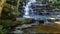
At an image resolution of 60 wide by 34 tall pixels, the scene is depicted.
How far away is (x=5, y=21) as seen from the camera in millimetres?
9031

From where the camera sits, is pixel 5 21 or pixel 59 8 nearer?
pixel 5 21

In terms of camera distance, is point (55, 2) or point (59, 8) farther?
point (55, 2)

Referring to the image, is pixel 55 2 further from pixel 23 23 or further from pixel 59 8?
pixel 23 23

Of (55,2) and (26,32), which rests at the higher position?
(55,2)

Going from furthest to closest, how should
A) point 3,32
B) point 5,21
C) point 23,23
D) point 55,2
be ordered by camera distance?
point 55,2 → point 23,23 → point 5,21 → point 3,32

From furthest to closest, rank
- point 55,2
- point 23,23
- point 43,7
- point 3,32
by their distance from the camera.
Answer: point 55,2 < point 43,7 < point 23,23 < point 3,32

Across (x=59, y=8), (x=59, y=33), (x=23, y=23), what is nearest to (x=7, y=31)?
(x=23, y=23)

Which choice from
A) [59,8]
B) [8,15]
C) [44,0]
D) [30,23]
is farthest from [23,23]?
[44,0]

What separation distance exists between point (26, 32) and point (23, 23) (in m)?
1.83

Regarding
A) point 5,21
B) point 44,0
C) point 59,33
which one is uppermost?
point 44,0

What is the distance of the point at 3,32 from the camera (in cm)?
785

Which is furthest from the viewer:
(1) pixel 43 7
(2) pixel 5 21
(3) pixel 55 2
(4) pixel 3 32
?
(3) pixel 55 2

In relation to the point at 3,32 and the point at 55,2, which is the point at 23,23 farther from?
the point at 55,2

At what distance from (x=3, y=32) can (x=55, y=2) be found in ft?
29.4
